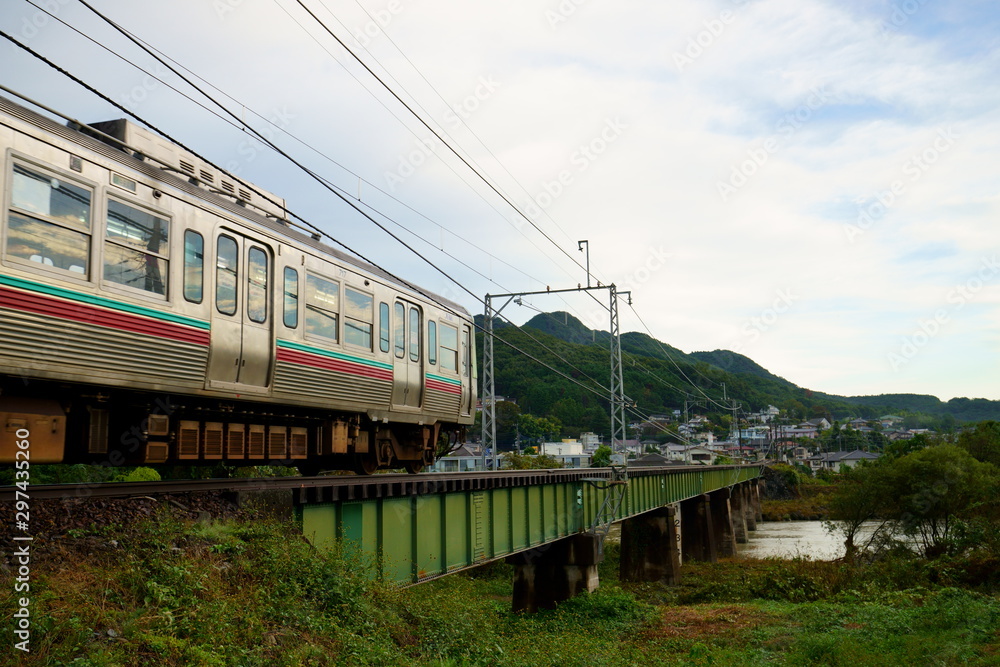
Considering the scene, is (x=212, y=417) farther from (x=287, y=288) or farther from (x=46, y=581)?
(x=46, y=581)

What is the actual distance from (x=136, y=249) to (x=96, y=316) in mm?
1120

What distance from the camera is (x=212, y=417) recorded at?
465 inches

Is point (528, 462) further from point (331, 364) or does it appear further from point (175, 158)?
point (175, 158)

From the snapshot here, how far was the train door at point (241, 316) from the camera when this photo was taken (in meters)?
11.1

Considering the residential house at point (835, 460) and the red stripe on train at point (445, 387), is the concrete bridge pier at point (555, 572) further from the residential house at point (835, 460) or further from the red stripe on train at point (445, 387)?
the residential house at point (835, 460)

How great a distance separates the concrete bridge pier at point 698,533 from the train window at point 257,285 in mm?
45886

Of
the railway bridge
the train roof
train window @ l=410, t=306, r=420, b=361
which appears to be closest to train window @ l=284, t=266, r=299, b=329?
the train roof

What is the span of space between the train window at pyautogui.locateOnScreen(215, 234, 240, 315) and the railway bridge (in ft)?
9.11

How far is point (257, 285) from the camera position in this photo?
1201 cm

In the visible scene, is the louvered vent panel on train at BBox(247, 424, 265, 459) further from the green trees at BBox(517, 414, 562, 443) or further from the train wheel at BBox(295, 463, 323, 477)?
the green trees at BBox(517, 414, 562, 443)

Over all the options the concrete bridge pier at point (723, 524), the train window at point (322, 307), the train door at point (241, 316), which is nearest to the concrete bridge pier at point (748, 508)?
the concrete bridge pier at point (723, 524)

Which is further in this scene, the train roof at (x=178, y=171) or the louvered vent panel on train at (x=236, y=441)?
the louvered vent panel on train at (x=236, y=441)

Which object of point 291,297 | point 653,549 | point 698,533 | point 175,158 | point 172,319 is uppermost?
point 175,158

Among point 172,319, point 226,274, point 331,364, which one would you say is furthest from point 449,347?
point 172,319
